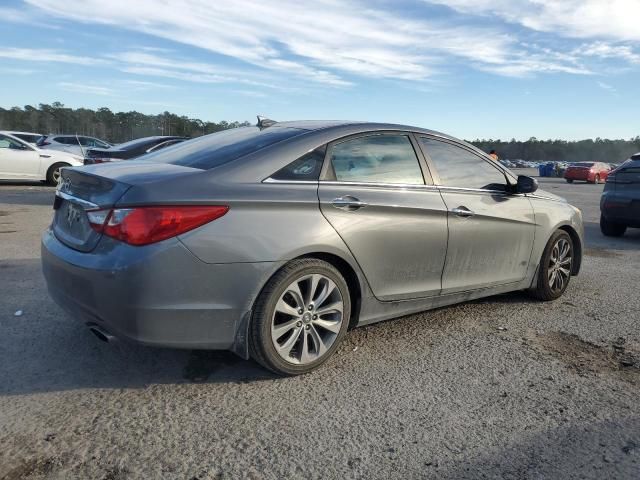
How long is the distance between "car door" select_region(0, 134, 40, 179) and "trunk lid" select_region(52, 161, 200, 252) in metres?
13.3

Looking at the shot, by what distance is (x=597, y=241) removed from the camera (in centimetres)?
909

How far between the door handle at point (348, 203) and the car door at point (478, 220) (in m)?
0.88

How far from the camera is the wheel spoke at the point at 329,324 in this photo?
3.32 metres

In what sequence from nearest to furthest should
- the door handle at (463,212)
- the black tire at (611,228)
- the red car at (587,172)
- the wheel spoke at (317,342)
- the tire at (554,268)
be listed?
the wheel spoke at (317,342)
the door handle at (463,212)
the tire at (554,268)
the black tire at (611,228)
the red car at (587,172)

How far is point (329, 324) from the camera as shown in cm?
336

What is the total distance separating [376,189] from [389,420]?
1.52 m

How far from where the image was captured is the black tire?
958 cm

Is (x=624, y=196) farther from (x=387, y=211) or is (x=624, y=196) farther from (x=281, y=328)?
(x=281, y=328)

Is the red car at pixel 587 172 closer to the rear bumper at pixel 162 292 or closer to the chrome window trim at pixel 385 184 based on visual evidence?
the chrome window trim at pixel 385 184

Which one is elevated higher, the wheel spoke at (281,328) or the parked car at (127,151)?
the parked car at (127,151)

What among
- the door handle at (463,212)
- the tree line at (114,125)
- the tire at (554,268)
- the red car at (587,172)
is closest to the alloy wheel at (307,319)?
the door handle at (463,212)

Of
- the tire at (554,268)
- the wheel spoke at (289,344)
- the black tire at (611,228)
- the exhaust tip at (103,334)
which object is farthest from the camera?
the black tire at (611,228)

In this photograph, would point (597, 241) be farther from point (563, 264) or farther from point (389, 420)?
point (389, 420)

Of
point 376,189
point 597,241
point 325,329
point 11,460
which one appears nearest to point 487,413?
point 325,329
